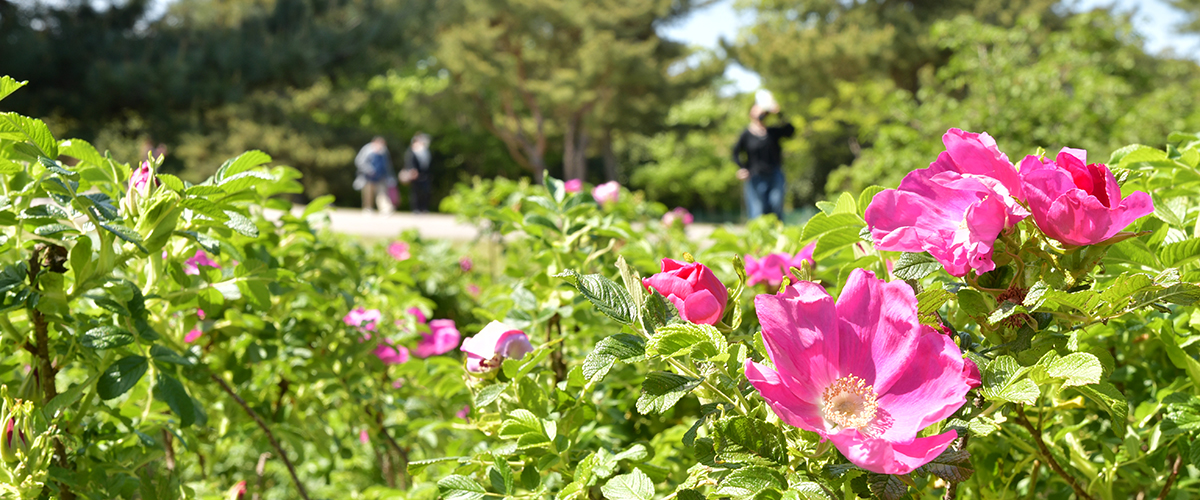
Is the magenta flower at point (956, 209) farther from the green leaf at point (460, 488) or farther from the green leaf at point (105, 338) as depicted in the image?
the green leaf at point (105, 338)

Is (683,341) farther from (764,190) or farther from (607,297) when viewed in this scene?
(764,190)

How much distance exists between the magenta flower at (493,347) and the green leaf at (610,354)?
0.89 ft

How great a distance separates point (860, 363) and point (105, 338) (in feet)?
2.71

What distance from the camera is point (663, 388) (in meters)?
0.67

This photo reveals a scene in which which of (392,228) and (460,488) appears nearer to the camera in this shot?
(460,488)

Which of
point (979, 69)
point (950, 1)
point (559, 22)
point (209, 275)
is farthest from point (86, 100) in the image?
point (950, 1)

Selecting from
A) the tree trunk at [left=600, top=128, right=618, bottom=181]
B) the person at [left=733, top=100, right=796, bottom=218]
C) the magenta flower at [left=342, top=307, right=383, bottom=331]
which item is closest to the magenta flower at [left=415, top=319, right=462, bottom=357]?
the magenta flower at [left=342, top=307, right=383, bottom=331]

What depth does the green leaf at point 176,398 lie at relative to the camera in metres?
1.00

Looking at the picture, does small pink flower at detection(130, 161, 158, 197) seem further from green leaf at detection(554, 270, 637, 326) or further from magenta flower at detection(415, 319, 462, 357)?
magenta flower at detection(415, 319, 462, 357)

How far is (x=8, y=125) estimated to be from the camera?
807 mm

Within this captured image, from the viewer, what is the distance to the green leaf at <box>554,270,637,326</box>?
0.66 meters

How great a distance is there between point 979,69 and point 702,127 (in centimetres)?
1820

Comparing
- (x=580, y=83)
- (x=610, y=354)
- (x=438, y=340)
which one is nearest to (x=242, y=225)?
(x=610, y=354)

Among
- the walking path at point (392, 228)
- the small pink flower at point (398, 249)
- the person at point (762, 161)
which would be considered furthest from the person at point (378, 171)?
the small pink flower at point (398, 249)
